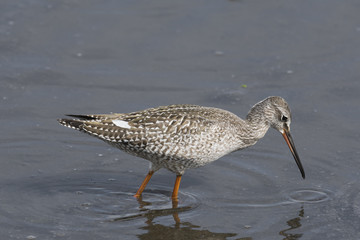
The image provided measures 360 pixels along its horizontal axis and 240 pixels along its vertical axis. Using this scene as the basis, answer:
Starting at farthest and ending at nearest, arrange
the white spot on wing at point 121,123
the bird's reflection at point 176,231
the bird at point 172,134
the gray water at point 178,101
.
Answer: the white spot on wing at point 121,123, the bird at point 172,134, the gray water at point 178,101, the bird's reflection at point 176,231

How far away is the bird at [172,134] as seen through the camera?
347 inches

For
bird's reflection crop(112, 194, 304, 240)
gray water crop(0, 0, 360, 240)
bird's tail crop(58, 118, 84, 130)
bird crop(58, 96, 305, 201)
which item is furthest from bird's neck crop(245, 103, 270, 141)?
bird's tail crop(58, 118, 84, 130)

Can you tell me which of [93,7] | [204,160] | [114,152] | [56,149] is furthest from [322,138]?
[93,7]

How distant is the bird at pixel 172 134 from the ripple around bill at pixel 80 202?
241mm

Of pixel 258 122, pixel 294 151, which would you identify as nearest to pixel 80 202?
pixel 258 122

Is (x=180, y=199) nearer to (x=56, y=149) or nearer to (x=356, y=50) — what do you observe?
(x=56, y=149)

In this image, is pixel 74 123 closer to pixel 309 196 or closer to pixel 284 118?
pixel 284 118

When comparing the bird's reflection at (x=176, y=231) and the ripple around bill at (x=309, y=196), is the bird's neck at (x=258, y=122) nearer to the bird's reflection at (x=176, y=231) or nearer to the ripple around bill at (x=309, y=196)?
the ripple around bill at (x=309, y=196)

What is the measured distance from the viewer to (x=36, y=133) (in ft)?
34.7

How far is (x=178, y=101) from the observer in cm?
1155

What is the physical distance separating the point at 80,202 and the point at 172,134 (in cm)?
148

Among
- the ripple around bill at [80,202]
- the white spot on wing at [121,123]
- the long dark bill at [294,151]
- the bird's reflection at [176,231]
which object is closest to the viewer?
the bird's reflection at [176,231]

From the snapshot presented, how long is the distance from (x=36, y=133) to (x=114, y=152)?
1282 millimetres

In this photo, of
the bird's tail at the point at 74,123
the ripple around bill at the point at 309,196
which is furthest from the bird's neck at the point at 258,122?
the bird's tail at the point at 74,123
